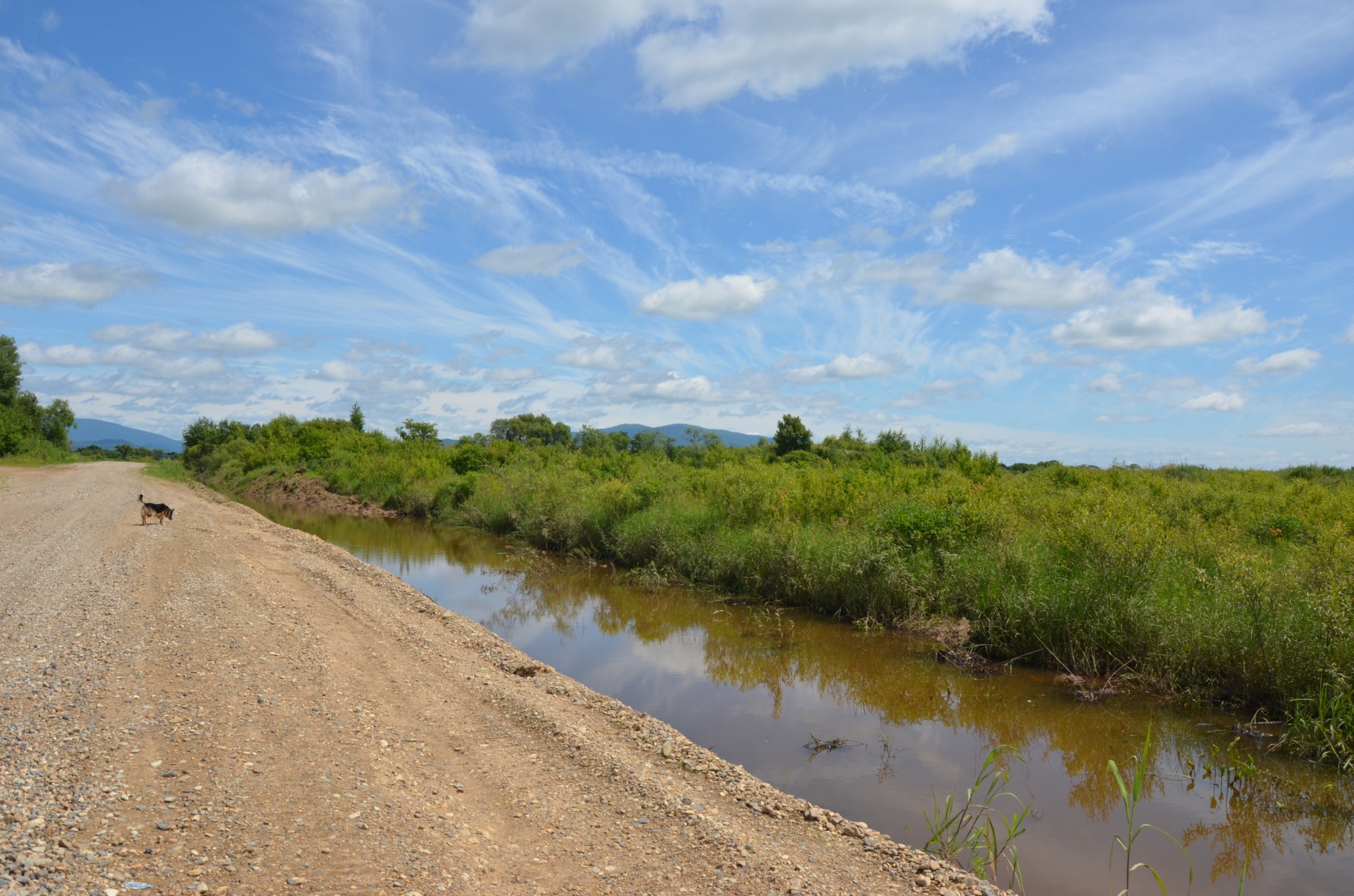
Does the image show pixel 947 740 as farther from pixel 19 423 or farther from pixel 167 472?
pixel 19 423

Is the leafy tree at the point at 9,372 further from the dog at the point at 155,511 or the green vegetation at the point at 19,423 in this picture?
the dog at the point at 155,511

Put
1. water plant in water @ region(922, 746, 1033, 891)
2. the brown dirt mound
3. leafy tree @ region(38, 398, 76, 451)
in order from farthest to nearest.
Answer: leafy tree @ region(38, 398, 76, 451) < the brown dirt mound < water plant in water @ region(922, 746, 1033, 891)

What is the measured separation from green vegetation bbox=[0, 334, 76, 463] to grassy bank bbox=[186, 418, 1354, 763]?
36206mm

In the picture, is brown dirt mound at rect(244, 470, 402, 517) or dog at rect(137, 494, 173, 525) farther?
brown dirt mound at rect(244, 470, 402, 517)

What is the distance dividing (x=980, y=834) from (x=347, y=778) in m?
4.44

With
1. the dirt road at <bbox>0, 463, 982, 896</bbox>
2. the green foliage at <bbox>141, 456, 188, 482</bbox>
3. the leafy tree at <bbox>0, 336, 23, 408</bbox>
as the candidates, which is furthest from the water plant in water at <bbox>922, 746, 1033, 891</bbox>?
the leafy tree at <bbox>0, 336, 23, 408</bbox>

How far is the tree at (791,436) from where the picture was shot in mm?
38875

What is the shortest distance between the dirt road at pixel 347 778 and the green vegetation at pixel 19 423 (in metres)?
46.2

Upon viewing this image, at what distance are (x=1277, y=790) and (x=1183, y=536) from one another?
5.30 m

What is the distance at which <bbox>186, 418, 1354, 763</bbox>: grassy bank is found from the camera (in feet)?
27.2

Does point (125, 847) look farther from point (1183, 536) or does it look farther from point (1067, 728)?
point (1183, 536)

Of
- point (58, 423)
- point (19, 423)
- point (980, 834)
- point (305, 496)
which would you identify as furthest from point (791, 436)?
point (58, 423)

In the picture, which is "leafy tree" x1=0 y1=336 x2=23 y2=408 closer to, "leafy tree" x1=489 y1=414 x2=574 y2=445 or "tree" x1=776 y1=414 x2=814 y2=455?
"leafy tree" x1=489 y1=414 x2=574 y2=445

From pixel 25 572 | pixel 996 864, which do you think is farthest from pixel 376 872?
pixel 25 572
